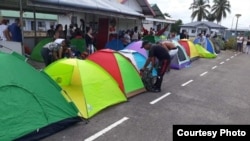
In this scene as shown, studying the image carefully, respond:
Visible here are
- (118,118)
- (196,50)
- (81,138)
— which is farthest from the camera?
(196,50)

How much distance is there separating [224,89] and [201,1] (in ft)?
186

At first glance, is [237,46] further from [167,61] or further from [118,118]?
[118,118]

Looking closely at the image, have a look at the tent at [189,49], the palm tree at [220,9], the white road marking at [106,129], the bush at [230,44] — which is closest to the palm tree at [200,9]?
the palm tree at [220,9]

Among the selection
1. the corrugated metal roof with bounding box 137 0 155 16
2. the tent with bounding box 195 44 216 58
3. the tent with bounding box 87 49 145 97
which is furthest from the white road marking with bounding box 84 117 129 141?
the corrugated metal roof with bounding box 137 0 155 16

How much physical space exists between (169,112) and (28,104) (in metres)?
3.19

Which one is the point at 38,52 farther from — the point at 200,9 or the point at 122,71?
the point at 200,9

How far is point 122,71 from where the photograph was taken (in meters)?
6.90

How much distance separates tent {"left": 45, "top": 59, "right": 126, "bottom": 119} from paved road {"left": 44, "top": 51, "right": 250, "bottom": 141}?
0.76 ft

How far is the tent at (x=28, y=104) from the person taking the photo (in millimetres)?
4051

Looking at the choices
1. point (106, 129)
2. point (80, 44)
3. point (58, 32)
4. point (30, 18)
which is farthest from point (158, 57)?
point (30, 18)

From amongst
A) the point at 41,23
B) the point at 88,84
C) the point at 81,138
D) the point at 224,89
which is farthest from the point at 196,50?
the point at 41,23

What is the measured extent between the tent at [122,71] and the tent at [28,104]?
2.05 metres

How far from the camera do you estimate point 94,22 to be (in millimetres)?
17672

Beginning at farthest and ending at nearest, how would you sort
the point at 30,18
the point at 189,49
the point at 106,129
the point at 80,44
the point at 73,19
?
the point at 30,18 < the point at 73,19 < the point at 189,49 < the point at 80,44 < the point at 106,129
